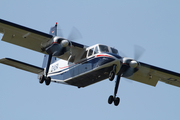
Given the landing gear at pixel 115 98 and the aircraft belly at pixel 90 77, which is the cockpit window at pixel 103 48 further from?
the landing gear at pixel 115 98

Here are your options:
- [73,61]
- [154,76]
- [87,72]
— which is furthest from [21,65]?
[154,76]

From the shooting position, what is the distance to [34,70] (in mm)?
30391

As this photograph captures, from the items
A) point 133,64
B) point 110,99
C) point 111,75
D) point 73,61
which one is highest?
point 73,61

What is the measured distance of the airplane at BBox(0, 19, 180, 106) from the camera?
26.9 m

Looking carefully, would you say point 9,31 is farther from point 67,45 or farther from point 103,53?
point 103,53

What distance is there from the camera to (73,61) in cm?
2912

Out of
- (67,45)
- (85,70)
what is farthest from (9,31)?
(85,70)

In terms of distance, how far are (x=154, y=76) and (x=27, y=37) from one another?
1144 centimetres

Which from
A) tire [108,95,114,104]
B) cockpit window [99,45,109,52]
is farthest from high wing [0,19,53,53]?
tire [108,95,114,104]

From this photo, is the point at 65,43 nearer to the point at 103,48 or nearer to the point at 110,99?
the point at 103,48

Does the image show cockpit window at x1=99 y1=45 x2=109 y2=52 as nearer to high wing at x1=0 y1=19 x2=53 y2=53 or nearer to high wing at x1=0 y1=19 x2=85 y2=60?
high wing at x1=0 y1=19 x2=85 y2=60

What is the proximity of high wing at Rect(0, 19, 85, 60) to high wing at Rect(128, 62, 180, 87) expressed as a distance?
5822mm

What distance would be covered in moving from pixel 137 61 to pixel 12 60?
31.3 feet

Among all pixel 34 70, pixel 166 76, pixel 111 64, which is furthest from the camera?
pixel 166 76
